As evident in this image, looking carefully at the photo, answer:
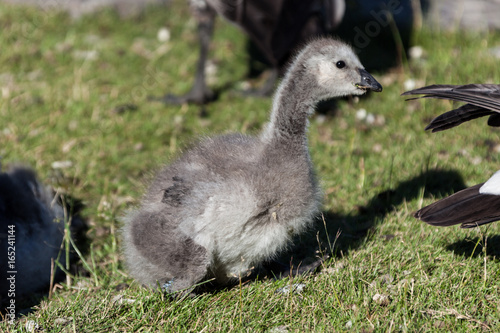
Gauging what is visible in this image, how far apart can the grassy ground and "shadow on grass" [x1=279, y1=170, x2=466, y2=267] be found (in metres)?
0.01

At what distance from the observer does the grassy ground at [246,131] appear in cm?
328

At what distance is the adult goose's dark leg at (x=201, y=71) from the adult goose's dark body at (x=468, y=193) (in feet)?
12.4

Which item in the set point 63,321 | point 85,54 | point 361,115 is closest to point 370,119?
point 361,115

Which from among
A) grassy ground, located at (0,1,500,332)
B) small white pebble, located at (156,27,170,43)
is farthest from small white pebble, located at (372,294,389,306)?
small white pebble, located at (156,27,170,43)

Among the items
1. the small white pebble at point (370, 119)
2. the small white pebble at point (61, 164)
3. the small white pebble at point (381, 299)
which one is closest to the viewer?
the small white pebble at point (381, 299)

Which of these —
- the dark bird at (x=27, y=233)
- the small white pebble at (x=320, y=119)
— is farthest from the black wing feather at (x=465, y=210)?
the small white pebble at (x=320, y=119)

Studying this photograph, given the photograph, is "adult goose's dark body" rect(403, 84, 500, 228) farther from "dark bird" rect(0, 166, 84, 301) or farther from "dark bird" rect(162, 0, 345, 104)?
"dark bird" rect(162, 0, 345, 104)

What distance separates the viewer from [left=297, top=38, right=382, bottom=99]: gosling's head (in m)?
3.49

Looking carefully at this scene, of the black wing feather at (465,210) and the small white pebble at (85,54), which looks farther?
the small white pebble at (85,54)

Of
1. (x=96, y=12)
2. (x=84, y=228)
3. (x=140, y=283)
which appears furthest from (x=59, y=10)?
(x=140, y=283)

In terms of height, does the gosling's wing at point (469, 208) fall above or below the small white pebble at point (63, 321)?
above

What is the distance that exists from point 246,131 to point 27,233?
2.61 metres

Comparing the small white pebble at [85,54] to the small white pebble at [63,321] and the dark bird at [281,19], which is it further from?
the small white pebble at [63,321]

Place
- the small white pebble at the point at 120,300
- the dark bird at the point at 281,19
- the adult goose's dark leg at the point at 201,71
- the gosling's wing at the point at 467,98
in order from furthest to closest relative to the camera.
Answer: the adult goose's dark leg at the point at 201,71
the dark bird at the point at 281,19
the small white pebble at the point at 120,300
the gosling's wing at the point at 467,98
